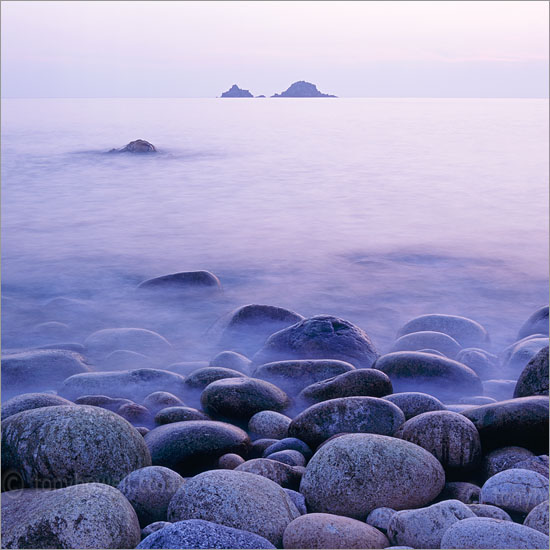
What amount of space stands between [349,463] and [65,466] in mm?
1518

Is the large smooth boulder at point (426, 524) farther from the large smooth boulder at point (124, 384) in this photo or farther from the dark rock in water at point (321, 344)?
the dark rock in water at point (321, 344)

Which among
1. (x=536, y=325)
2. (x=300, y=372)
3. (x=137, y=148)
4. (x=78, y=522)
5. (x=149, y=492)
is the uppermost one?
(x=137, y=148)

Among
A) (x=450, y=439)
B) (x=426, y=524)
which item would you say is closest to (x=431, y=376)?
(x=450, y=439)

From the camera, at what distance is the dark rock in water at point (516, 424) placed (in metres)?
3.71

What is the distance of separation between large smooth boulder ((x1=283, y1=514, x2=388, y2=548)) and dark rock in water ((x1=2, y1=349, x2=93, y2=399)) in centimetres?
335

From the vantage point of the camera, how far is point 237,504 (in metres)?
A: 2.94

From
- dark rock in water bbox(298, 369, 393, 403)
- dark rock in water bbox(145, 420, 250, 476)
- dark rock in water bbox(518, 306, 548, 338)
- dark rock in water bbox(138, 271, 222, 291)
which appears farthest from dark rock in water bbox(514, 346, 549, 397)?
dark rock in water bbox(138, 271, 222, 291)

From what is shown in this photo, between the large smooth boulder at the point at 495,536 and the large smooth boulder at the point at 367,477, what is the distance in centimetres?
64

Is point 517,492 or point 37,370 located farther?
point 37,370

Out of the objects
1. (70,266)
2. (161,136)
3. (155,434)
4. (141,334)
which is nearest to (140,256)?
(70,266)

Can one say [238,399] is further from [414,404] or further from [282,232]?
[282,232]

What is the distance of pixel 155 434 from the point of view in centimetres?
395

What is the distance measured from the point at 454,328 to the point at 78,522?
4920 millimetres

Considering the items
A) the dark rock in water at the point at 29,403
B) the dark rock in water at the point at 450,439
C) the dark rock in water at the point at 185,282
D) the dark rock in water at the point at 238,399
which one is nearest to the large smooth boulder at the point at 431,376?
the dark rock in water at the point at 238,399
